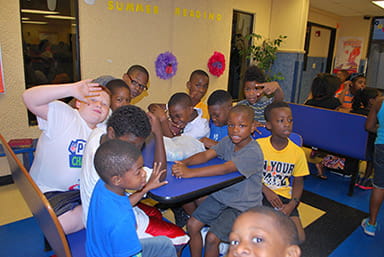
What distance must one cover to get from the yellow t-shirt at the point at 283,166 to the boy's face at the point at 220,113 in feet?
1.30

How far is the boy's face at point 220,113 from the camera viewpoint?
97.2 inches

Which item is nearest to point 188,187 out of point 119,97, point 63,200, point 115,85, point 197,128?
point 63,200

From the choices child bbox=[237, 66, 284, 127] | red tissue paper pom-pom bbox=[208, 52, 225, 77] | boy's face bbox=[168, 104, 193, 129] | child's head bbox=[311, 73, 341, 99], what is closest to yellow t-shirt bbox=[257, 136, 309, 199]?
boy's face bbox=[168, 104, 193, 129]

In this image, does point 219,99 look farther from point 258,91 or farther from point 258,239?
point 258,239

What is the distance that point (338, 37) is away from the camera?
9664mm

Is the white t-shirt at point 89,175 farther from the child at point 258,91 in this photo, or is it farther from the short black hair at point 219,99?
the child at point 258,91

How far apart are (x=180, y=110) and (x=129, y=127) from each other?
0.79m

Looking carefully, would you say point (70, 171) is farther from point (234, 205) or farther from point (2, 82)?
point (2, 82)

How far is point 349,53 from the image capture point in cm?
950

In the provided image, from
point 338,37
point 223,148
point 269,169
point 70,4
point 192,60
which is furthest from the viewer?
point 338,37

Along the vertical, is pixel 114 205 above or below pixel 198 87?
below

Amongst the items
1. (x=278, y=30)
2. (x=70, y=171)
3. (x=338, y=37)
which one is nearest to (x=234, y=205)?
(x=70, y=171)

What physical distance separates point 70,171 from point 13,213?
4.83ft

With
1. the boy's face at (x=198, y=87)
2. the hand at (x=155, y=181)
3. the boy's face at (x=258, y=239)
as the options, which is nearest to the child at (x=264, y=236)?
the boy's face at (x=258, y=239)
